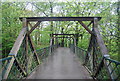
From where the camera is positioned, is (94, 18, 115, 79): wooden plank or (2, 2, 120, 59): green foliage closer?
(94, 18, 115, 79): wooden plank

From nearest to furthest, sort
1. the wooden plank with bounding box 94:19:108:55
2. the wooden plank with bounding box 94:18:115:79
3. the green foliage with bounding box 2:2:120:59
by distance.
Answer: the wooden plank with bounding box 94:18:115:79, the wooden plank with bounding box 94:19:108:55, the green foliage with bounding box 2:2:120:59

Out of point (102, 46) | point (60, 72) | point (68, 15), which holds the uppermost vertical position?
point (68, 15)

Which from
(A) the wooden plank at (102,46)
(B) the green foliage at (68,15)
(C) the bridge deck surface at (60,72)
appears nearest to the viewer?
(A) the wooden plank at (102,46)

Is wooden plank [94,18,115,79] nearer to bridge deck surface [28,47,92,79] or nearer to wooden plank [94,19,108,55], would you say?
wooden plank [94,19,108,55]

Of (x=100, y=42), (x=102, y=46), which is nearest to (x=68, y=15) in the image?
(x=100, y=42)

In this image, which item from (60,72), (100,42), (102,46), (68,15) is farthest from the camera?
(68,15)

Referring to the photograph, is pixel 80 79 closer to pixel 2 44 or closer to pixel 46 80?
pixel 46 80

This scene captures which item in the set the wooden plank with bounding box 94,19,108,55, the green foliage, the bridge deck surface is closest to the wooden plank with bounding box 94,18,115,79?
the wooden plank with bounding box 94,19,108,55

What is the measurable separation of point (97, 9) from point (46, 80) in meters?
9.34

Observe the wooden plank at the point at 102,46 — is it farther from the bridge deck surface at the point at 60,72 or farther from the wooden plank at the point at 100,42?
the bridge deck surface at the point at 60,72

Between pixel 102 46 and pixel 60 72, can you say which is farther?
pixel 60 72

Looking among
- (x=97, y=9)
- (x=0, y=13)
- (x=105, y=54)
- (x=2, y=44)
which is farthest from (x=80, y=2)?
(x=105, y=54)

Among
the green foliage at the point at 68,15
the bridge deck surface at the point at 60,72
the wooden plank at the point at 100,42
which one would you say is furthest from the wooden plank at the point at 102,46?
the bridge deck surface at the point at 60,72

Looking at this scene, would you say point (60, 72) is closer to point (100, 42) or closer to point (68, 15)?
point (100, 42)
